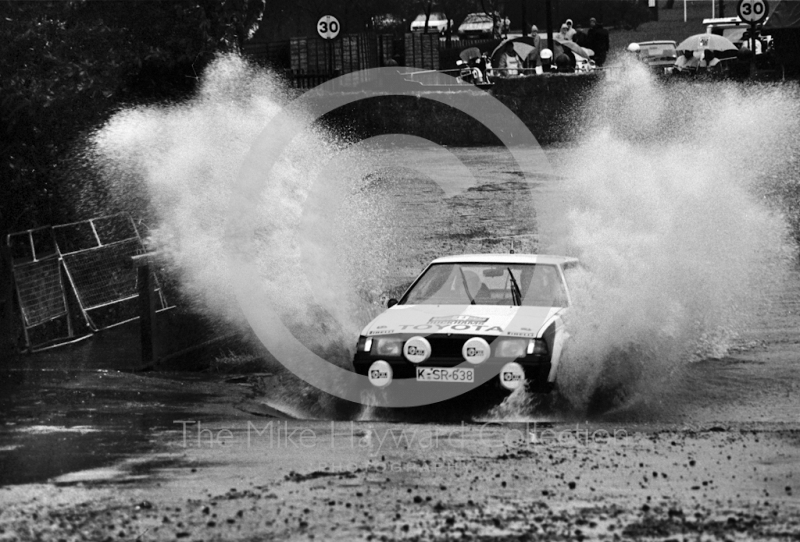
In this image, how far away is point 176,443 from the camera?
307 inches

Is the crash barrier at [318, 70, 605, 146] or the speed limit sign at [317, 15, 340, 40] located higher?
the speed limit sign at [317, 15, 340, 40]

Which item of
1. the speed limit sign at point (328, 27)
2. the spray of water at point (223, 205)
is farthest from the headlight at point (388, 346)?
the speed limit sign at point (328, 27)

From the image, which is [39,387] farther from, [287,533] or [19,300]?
[287,533]

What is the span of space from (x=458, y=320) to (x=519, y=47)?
78.3 feet

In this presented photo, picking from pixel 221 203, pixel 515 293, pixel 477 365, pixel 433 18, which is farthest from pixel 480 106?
pixel 433 18

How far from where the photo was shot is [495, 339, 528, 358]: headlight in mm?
8750

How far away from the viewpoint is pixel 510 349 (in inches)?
345

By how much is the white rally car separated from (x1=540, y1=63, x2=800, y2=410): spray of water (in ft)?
1.22

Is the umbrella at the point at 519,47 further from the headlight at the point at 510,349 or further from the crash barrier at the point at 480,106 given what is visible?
the headlight at the point at 510,349

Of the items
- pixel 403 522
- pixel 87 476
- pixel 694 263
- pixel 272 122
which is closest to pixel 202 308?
pixel 272 122

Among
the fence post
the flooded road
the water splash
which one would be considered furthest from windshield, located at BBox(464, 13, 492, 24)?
the fence post

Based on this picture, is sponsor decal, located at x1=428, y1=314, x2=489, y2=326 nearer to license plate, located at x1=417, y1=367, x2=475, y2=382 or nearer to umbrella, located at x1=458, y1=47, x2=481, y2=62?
license plate, located at x1=417, y1=367, x2=475, y2=382

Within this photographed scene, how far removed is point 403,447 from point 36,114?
717 centimetres

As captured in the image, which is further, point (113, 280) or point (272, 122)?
point (272, 122)
